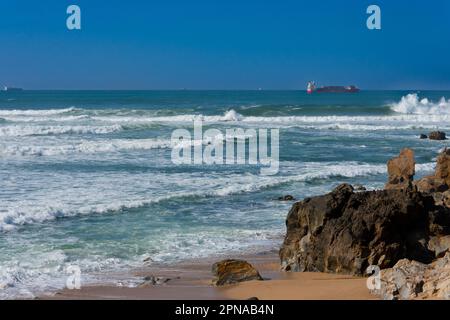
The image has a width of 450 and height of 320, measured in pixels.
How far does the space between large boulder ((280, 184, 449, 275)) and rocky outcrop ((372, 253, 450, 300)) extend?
4.68 feet

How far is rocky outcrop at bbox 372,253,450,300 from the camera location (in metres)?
5.91

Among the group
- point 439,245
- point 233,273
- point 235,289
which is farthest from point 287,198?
point 235,289

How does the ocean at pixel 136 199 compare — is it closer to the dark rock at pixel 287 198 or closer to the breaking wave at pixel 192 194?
the breaking wave at pixel 192 194

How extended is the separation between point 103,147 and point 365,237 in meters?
19.3

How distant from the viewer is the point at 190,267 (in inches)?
358

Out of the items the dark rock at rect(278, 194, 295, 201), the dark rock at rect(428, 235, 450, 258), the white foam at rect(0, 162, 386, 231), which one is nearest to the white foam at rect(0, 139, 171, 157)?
the white foam at rect(0, 162, 386, 231)

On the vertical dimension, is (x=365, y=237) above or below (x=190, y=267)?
above

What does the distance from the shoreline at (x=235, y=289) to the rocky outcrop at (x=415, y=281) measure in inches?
8.3

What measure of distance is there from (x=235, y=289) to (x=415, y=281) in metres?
2.28

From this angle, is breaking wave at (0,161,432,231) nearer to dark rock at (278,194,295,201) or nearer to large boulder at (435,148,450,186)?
dark rock at (278,194,295,201)

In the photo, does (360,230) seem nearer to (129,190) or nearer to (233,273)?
(233,273)

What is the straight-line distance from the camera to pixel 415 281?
6148 millimetres
